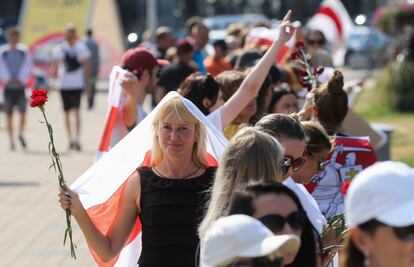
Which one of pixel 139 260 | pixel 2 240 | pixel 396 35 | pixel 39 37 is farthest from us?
pixel 396 35

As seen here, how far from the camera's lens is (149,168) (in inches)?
223

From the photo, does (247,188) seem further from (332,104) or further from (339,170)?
(332,104)

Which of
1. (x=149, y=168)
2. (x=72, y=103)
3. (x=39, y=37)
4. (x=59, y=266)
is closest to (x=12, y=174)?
(x=72, y=103)

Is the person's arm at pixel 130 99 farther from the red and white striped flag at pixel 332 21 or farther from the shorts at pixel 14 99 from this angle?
the shorts at pixel 14 99

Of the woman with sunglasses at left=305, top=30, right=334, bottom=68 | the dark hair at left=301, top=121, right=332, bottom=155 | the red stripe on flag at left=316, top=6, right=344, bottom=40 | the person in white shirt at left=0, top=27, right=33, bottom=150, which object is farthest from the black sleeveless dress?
the person in white shirt at left=0, top=27, right=33, bottom=150

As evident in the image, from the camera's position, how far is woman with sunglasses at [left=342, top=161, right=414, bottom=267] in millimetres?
3363

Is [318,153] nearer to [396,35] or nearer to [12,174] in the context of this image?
[12,174]

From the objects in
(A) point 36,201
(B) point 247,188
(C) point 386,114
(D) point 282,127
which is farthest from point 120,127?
(C) point 386,114

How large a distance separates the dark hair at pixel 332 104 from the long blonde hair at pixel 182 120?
1506mm

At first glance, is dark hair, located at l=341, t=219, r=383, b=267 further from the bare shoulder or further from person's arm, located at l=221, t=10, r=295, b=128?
person's arm, located at l=221, t=10, r=295, b=128

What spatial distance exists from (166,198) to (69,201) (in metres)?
0.45

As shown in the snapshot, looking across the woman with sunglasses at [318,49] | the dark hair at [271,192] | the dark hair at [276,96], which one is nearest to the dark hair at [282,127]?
the dark hair at [271,192]

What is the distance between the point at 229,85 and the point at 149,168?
2.61 meters

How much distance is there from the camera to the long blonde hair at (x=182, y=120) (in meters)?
5.62
